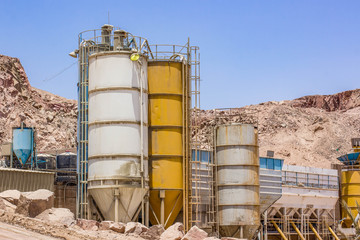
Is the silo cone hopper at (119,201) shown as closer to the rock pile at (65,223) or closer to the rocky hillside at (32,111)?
the rock pile at (65,223)

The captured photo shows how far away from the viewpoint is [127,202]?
92.7 ft

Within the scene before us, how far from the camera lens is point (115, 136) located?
28609mm

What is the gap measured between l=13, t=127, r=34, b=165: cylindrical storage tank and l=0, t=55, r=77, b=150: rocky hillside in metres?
36.7

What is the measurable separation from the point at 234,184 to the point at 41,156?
40.7ft

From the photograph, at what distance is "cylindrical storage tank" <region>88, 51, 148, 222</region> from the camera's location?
28328mm

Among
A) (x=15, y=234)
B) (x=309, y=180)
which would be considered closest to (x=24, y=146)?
(x=15, y=234)

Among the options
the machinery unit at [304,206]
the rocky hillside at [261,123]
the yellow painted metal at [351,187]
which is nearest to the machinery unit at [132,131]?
the machinery unit at [304,206]

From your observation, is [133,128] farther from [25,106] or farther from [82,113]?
[25,106]

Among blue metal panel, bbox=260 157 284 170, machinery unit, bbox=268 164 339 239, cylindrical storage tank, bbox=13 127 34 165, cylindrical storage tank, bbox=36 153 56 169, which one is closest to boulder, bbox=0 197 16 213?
cylindrical storage tank, bbox=13 127 34 165

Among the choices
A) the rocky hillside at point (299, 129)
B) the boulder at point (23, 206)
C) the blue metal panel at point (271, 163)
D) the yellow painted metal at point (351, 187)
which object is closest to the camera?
the boulder at point (23, 206)

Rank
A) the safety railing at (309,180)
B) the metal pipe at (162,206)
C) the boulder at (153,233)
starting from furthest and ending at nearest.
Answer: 1. the safety railing at (309,180)
2. the metal pipe at (162,206)
3. the boulder at (153,233)

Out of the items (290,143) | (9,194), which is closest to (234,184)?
(9,194)

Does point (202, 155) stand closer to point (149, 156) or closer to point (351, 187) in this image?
point (149, 156)

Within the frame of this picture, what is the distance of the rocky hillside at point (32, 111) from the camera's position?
2943 inches
